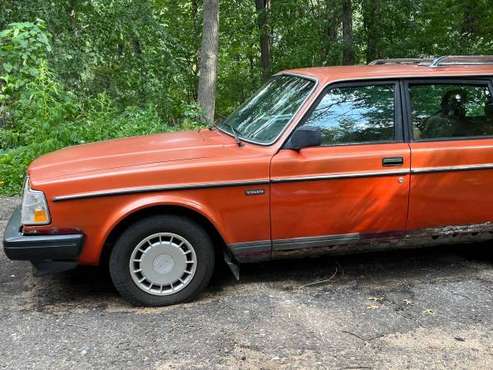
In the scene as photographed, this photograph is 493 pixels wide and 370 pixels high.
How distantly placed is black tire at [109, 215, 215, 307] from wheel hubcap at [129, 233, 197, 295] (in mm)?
31

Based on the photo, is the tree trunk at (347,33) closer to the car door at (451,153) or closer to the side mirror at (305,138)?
the car door at (451,153)

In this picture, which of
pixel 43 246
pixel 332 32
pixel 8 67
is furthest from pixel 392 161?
pixel 332 32

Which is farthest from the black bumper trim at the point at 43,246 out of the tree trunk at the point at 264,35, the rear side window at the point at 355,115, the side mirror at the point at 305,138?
the tree trunk at the point at 264,35

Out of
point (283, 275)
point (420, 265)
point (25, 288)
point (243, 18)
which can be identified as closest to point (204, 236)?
point (283, 275)

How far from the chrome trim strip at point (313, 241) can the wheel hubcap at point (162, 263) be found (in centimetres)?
65

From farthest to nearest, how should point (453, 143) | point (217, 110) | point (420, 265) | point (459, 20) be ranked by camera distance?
1. point (217, 110)
2. point (459, 20)
3. point (420, 265)
4. point (453, 143)

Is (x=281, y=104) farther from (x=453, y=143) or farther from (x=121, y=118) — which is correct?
(x=121, y=118)

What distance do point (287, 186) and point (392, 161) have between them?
0.84 meters

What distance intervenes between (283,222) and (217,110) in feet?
57.0

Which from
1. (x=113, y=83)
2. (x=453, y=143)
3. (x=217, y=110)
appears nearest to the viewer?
(x=453, y=143)

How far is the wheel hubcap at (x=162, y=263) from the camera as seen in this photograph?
153 inches

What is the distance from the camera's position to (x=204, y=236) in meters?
3.95

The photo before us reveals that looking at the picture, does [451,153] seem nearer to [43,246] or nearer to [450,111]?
[450,111]

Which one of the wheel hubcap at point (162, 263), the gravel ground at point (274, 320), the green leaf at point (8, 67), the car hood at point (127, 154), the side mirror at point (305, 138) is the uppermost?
the green leaf at point (8, 67)
